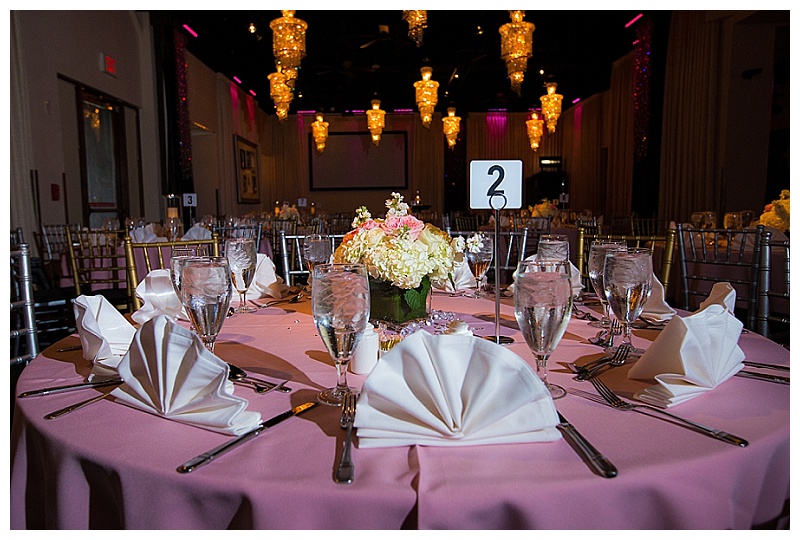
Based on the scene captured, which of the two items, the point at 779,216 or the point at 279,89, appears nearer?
the point at 779,216

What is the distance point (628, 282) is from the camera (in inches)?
43.6

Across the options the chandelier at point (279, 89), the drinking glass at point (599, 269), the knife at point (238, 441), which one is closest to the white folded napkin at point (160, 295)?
the knife at point (238, 441)

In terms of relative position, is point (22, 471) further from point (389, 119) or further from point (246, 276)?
point (389, 119)

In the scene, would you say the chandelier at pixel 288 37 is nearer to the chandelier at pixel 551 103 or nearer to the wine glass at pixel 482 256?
the wine glass at pixel 482 256

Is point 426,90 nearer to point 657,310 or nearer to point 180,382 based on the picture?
point 657,310

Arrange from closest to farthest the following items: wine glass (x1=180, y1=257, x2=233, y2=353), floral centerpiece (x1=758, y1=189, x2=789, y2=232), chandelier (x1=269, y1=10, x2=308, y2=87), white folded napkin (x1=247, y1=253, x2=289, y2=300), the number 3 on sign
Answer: wine glass (x1=180, y1=257, x2=233, y2=353) < the number 3 on sign < white folded napkin (x1=247, y1=253, x2=289, y2=300) < floral centerpiece (x1=758, y1=189, x2=789, y2=232) < chandelier (x1=269, y1=10, x2=308, y2=87)

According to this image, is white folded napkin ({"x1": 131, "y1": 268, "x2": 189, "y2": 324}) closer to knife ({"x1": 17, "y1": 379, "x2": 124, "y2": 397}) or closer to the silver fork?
knife ({"x1": 17, "y1": 379, "x2": 124, "y2": 397})

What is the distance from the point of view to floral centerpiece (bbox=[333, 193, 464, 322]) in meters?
1.18

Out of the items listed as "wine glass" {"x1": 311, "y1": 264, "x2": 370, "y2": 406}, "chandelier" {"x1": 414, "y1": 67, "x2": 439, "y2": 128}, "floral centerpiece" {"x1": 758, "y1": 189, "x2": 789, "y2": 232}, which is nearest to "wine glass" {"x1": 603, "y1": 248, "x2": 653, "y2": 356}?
"wine glass" {"x1": 311, "y1": 264, "x2": 370, "y2": 406}

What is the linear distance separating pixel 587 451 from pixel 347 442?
12.0 inches

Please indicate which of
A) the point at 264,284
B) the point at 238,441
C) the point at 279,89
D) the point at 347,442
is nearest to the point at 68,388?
Result: the point at 238,441

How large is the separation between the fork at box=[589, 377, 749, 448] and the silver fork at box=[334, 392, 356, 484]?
0.40 metres

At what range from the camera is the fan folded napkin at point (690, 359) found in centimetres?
88
